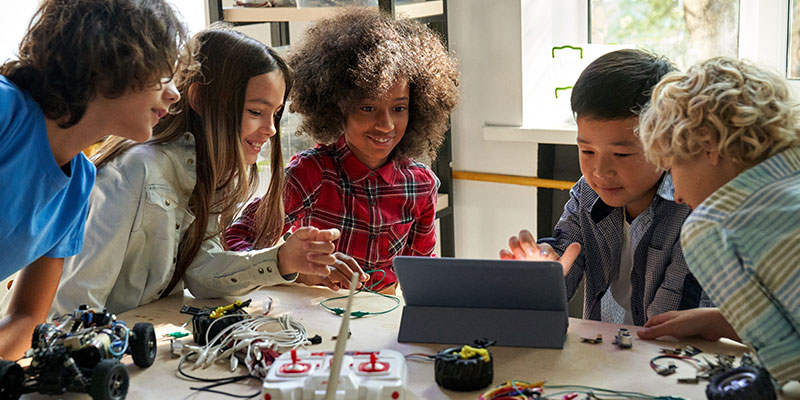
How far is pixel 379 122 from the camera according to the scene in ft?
6.13

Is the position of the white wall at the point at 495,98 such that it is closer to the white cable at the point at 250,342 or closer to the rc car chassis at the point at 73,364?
the white cable at the point at 250,342

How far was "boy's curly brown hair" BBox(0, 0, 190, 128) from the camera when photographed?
1.12 metres

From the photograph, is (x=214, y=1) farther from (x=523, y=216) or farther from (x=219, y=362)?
(x=219, y=362)

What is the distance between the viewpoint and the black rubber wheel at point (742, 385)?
839 mm

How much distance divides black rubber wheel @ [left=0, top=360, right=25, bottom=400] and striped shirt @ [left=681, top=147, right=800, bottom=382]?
32.9 inches

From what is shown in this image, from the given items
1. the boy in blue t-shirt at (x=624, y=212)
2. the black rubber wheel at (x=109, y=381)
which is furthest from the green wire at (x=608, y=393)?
the black rubber wheel at (x=109, y=381)

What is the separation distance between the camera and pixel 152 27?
1183 millimetres

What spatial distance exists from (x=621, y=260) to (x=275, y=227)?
0.74m

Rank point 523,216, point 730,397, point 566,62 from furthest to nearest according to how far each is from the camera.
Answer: point 523,216
point 566,62
point 730,397

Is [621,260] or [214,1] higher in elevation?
[214,1]

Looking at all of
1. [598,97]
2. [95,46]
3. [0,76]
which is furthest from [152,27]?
[598,97]

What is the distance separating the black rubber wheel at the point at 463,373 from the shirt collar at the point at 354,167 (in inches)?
39.0

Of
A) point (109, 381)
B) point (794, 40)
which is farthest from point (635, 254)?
point (794, 40)

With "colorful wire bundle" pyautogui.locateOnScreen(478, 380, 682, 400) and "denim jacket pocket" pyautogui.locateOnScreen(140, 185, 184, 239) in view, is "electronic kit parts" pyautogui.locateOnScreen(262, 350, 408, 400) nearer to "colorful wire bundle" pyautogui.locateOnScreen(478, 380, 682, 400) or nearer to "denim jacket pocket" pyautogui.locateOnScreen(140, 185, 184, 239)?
"colorful wire bundle" pyautogui.locateOnScreen(478, 380, 682, 400)
